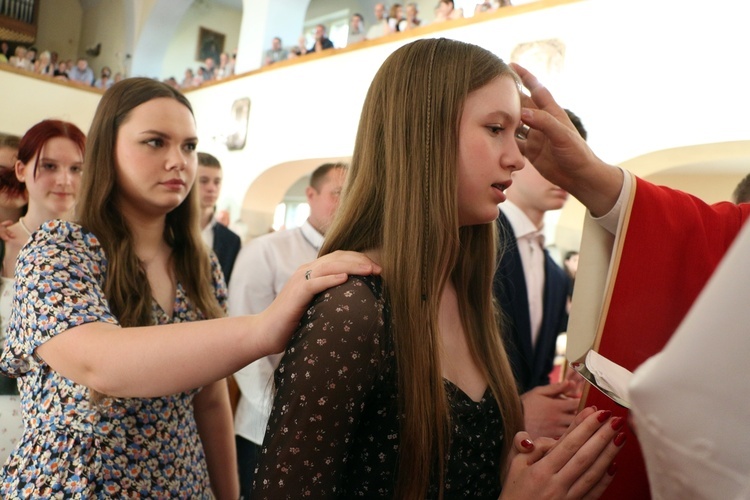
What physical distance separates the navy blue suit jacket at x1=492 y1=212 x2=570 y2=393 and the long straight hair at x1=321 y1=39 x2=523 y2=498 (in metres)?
1.09

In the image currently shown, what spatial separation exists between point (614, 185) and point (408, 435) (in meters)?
0.85

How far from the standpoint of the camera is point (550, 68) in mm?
7504

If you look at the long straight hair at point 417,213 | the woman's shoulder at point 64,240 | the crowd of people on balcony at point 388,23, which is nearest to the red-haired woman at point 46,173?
the woman's shoulder at point 64,240

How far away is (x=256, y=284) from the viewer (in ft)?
12.0

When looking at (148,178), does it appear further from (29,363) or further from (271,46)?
(271,46)

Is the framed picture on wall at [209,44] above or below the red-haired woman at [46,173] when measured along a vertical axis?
above

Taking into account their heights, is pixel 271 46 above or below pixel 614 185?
above

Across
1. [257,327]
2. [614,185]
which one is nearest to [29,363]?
[257,327]

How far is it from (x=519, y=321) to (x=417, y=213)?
58.1 inches

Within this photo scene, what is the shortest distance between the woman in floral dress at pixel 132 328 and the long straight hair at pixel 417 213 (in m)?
0.14

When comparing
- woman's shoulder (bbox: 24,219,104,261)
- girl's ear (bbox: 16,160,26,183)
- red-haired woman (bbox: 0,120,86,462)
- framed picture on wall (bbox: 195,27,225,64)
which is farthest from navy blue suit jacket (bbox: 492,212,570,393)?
framed picture on wall (bbox: 195,27,225,64)

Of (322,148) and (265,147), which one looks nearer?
(322,148)

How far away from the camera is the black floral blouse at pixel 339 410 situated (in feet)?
4.02

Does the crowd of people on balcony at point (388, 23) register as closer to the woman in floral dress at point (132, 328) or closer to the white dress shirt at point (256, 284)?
the white dress shirt at point (256, 284)
